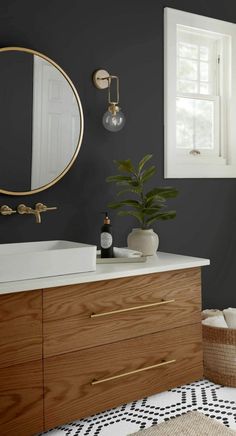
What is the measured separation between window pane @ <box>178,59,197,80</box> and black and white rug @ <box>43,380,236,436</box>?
1.98 metres

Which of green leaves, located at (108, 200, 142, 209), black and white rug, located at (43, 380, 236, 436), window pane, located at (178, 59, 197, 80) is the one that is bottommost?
black and white rug, located at (43, 380, 236, 436)

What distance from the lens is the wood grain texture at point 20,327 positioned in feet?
6.85

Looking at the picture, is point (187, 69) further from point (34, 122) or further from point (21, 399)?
point (21, 399)

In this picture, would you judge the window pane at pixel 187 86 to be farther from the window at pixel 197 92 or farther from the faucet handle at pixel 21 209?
the faucet handle at pixel 21 209

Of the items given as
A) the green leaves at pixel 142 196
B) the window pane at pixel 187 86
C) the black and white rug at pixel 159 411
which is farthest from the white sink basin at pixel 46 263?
the window pane at pixel 187 86

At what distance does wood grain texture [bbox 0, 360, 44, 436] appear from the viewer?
6.93 feet

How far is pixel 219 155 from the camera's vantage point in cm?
362

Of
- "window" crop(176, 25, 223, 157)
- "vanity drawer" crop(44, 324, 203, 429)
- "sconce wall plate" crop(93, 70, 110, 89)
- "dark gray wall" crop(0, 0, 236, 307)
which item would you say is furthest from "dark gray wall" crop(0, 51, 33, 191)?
"window" crop(176, 25, 223, 157)

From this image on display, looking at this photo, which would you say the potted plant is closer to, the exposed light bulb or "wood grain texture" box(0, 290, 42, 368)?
the exposed light bulb

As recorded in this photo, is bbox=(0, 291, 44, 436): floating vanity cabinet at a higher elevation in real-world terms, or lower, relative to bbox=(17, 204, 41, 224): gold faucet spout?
lower

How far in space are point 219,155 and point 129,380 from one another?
70.5 inches

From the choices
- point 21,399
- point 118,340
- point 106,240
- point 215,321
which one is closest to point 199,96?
point 106,240

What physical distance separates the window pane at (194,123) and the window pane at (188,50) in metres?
0.29

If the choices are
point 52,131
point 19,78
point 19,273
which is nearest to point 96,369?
point 19,273
